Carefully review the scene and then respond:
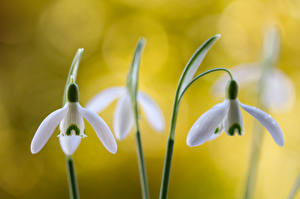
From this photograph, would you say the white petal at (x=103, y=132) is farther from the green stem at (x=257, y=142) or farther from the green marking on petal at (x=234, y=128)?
the green stem at (x=257, y=142)

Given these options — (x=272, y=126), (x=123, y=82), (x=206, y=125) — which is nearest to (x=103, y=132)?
(x=206, y=125)

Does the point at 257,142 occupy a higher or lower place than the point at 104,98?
lower

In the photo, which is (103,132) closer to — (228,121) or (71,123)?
(71,123)

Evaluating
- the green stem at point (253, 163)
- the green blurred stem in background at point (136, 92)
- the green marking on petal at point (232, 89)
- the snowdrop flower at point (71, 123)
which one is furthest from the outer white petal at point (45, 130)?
the green stem at point (253, 163)

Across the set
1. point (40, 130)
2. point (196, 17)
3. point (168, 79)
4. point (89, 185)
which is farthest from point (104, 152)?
point (40, 130)

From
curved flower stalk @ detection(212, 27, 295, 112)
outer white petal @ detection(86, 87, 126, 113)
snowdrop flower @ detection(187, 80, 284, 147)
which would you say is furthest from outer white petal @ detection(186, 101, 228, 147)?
curved flower stalk @ detection(212, 27, 295, 112)

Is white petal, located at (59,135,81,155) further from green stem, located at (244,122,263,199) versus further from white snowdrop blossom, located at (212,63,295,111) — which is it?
white snowdrop blossom, located at (212,63,295,111)
